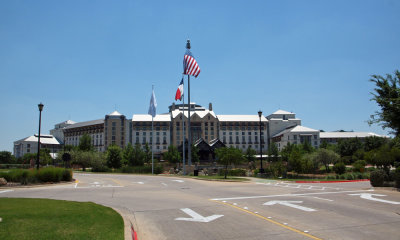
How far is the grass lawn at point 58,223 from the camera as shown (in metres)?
7.21

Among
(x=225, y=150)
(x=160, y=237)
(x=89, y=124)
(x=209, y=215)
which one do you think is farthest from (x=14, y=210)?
(x=89, y=124)

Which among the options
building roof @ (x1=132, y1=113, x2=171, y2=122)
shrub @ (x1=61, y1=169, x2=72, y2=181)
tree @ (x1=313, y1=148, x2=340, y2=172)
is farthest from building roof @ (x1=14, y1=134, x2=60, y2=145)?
shrub @ (x1=61, y1=169, x2=72, y2=181)

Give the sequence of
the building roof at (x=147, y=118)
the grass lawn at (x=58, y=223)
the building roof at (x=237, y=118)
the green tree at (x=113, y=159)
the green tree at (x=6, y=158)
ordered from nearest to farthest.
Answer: the grass lawn at (x=58, y=223) → the green tree at (x=113, y=159) → the green tree at (x=6, y=158) → the building roof at (x=147, y=118) → the building roof at (x=237, y=118)

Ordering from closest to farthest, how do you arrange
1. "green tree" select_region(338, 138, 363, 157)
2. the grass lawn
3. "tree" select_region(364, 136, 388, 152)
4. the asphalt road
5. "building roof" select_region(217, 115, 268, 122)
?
the grass lawn → the asphalt road → "tree" select_region(364, 136, 388, 152) → "green tree" select_region(338, 138, 363, 157) → "building roof" select_region(217, 115, 268, 122)

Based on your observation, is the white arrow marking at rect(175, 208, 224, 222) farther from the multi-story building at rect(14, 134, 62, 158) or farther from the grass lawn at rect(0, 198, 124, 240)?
the multi-story building at rect(14, 134, 62, 158)

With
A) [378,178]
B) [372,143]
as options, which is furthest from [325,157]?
[378,178]

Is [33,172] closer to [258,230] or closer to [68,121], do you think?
[258,230]

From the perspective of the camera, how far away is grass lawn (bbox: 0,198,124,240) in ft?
23.6

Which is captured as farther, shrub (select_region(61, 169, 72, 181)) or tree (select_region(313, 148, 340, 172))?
tree (select_region(313, 148, 340, 172))

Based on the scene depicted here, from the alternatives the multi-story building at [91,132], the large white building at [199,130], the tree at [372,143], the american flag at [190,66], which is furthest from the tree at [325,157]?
the multi-story building at [91,132]

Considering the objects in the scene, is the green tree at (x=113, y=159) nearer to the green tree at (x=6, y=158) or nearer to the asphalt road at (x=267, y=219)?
the asphalt road at (x=267, y=219)

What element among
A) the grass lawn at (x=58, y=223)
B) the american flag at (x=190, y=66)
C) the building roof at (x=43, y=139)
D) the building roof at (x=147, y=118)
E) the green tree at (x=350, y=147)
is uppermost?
the building roof at (x=147, y=118)

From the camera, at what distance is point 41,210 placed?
10.2 meters

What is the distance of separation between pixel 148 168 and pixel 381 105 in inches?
1900
